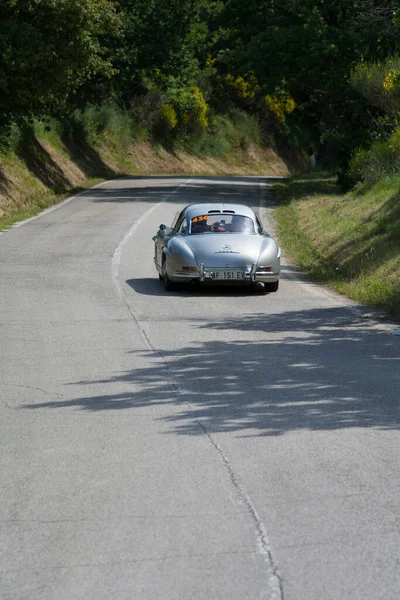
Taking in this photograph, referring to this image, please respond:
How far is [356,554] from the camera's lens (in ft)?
16.0

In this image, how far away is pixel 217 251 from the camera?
16156 mm

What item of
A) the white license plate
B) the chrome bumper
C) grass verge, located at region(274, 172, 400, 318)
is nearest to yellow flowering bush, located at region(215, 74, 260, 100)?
grass verge, located at region(274, 172, 400, 318)

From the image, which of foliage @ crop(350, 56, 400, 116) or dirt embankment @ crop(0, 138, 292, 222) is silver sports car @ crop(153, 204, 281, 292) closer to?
foliage @ crop(350, 56, 400, 116)

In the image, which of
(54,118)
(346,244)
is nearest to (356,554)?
(346,244)

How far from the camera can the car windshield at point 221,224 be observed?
17078 millimetres

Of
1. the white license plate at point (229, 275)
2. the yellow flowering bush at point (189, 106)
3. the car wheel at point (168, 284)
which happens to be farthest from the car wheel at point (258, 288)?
the yellow flowering bush at point (189, 106)

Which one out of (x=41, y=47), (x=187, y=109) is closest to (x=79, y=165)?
(x=41, y=47)

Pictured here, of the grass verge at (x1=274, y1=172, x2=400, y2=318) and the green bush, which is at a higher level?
the green bush

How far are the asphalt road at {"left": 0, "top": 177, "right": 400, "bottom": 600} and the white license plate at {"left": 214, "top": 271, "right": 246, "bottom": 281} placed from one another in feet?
3.72

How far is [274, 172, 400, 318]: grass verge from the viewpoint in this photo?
16.3m

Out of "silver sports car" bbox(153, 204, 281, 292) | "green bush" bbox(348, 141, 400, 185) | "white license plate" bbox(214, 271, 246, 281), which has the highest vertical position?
"green bush" bbox(348, 141, 400, 185)

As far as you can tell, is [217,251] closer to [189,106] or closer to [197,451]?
[197,451]

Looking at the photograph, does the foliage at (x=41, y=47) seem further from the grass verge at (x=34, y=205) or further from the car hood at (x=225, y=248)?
the car hood at (x=225, y=248)

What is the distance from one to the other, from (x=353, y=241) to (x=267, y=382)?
12.2 metres
